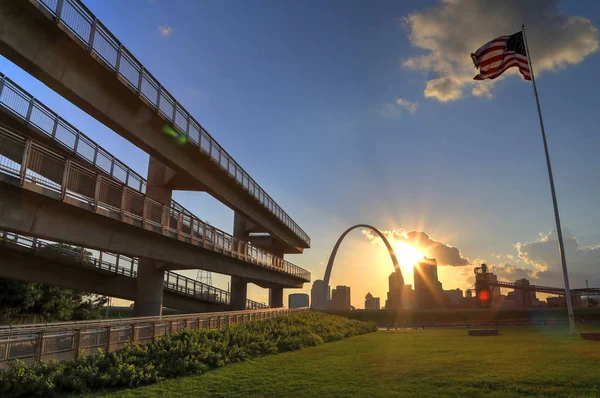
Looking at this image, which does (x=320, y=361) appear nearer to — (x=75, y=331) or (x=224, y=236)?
(x=75, y=331)

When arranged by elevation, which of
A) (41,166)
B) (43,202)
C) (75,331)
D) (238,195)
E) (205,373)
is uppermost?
(238,195)

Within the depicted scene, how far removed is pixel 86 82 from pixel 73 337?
10.9m

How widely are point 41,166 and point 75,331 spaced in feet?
20.2

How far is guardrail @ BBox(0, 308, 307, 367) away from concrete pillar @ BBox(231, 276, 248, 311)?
3282 cm

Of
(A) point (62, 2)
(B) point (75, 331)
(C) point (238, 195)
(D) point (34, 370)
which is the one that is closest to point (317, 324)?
(C) point (238, 195)

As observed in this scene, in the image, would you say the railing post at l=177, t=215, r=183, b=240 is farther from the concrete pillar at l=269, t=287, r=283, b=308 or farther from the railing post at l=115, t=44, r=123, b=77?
the concrete pillar at l=269, t=287, r=283, b=308

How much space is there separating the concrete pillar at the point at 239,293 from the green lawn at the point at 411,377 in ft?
119

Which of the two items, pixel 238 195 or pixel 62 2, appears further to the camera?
pixel 238 195

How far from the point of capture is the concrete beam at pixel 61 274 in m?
24.8

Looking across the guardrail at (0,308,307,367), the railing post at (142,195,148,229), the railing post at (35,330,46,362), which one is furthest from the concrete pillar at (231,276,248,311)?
the railing post at (35,330,46,362)

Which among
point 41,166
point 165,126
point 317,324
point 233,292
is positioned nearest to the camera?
point 41,166

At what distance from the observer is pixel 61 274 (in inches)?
1101

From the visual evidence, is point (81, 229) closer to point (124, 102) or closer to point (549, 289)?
point (124, 102)

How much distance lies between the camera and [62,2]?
16.8 meters
